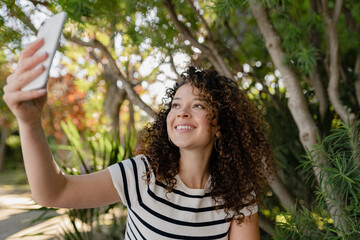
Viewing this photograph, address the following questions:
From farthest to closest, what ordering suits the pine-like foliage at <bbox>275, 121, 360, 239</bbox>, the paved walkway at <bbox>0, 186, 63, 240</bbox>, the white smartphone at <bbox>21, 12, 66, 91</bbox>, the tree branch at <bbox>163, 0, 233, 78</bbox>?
the paved walkway at <bbox>0, 186, 63, 240</bbox> < the tree branch at <bbox>163, 0, 233, 78</bbox> < the pine-like foliage at <bbox>275, 121, 360, 239</bbox> < the white smartphone at <bbox>21, 12, 66, 91</bbox>

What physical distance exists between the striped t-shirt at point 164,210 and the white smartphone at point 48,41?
26.4 inches

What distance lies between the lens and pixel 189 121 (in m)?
1.37

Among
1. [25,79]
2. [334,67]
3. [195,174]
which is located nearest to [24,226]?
[195,174]

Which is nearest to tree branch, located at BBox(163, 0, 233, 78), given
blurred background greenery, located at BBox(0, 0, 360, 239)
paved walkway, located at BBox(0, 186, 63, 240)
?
blurred background greenery, located at BBox(0, 0, 360, 239)

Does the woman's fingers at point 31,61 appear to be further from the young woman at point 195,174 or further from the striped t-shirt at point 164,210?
the striped t-shirt at point 164,210

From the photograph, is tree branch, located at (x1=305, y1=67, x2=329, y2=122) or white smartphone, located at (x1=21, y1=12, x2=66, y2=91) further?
tree branch, located at (x1=305, y1=67, x2=329, y2=122)

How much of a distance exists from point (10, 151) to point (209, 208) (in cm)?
1084

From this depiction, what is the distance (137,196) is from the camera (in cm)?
137

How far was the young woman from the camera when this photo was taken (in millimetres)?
1339

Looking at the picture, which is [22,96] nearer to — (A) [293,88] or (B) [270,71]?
(A) [293,88]

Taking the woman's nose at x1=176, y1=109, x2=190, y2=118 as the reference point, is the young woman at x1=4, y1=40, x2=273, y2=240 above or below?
below

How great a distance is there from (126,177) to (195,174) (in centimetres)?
34

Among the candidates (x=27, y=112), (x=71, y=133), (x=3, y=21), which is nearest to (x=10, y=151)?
(x=71, y=133)

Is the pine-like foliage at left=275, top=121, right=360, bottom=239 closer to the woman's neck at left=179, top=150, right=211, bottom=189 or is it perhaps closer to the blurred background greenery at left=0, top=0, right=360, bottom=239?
the blurred background greenery at left=0, top=0, right=360, bottom=239
